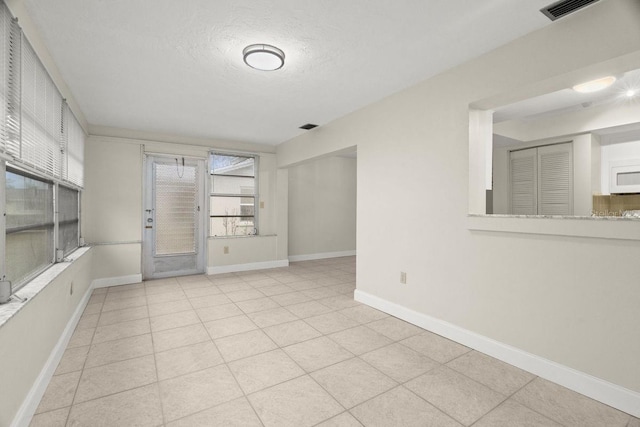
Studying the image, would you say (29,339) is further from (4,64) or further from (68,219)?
(68,219)

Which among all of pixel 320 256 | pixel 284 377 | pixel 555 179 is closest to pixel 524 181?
pixel 555 179

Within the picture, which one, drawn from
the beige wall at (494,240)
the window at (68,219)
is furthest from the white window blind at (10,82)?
the beige wall at (494,240)

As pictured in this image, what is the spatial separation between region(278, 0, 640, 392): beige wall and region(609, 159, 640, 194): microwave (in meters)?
3.30

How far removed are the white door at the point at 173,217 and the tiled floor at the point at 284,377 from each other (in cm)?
168

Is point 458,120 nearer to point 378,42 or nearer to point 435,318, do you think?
point 378,42

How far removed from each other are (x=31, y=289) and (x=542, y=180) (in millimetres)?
6477

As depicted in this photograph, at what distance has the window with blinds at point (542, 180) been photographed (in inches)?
183

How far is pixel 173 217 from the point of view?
525cm

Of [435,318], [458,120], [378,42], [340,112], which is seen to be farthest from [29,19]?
[435,318]

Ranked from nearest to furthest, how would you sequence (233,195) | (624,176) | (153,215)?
1. (624,176)
2. (153,215)
3. (233,195)

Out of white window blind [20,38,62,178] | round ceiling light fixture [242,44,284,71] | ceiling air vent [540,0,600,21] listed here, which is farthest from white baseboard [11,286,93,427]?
ceiling air vent [540,0,600,21]

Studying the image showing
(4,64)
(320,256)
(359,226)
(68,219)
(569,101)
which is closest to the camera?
(4,64)

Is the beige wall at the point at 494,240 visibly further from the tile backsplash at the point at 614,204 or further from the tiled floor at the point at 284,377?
the tile backsplash at the point at 614,204

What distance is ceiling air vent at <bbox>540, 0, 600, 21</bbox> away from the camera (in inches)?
69.9
